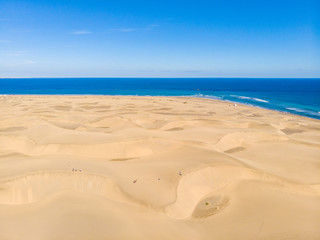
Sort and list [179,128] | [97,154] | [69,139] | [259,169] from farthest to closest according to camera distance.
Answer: [179,128]
[69,139]
[97,154]
[259,169]

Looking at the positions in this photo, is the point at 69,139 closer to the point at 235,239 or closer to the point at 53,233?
the point at 53,233

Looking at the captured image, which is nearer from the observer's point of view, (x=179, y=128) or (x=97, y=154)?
(x=97, y=154)

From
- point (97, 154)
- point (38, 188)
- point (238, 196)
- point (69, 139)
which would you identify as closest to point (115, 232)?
point (38, 188)

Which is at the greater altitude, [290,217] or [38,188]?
[38,188]

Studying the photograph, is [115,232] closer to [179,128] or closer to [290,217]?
[290,217]

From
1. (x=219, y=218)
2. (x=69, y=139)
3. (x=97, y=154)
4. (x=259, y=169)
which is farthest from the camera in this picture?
(x=69, y=139)

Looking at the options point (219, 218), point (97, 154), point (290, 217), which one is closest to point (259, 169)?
point (290, 217)

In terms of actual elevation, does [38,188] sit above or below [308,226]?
above

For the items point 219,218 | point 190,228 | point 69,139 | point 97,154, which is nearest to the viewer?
point 190,228

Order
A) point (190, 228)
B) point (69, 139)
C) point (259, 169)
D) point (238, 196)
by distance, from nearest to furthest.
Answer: point (190, 228)
point (238, 196)
point (259, 169)
point (69, 139)
